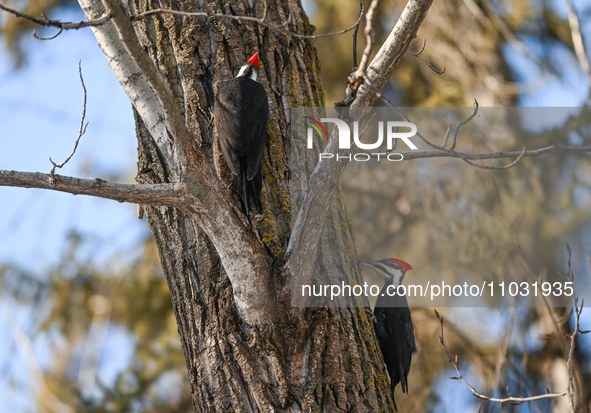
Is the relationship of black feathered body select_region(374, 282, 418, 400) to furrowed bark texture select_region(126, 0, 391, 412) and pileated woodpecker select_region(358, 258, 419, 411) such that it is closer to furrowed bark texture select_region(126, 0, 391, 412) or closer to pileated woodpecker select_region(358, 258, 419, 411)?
pileated woodpecker select_region(358, 258, 419, 411)

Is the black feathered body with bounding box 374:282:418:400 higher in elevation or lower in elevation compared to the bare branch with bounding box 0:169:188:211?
lower

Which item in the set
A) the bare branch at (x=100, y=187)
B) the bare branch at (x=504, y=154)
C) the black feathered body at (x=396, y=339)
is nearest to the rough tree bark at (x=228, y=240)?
the bare branch at (x=100, y=187)

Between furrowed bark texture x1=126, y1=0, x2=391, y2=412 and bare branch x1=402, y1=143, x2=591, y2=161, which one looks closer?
bare branch x1=402, y1=143, x2=591, y2=161

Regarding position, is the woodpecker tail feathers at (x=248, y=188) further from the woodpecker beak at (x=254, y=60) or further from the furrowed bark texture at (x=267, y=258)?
the woodpecker beak at (x=254, y=60)

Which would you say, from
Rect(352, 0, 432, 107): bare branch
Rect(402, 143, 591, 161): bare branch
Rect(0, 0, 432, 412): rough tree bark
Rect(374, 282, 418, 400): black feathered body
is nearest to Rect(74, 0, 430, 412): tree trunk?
Rect(0, 0, 432, 412): rough tree bark

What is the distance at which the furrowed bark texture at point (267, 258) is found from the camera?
1.70 metres

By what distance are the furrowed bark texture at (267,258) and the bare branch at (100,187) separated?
0.42 feet

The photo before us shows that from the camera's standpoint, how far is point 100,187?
1526 millimetres

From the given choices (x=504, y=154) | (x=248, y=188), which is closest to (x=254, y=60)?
(x=248, y=188)

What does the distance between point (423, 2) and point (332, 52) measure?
4.43 meters

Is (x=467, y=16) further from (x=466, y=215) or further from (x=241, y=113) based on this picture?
(x=241, y=113)

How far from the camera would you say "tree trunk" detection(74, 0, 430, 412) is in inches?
66.1

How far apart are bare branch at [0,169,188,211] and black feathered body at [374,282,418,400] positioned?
1.47 meters

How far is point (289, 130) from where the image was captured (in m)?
2.12
